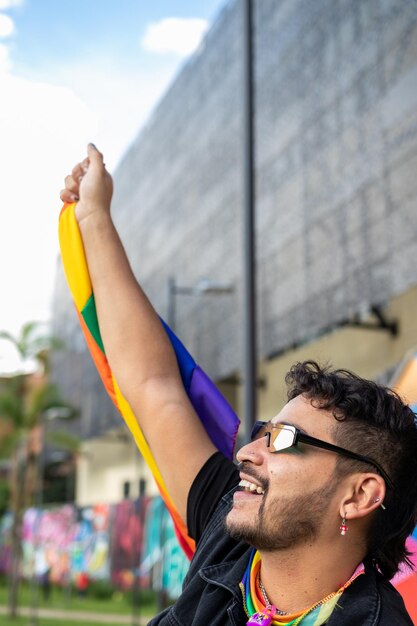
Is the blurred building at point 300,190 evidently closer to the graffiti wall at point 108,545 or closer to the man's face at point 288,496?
the graffiti wall at point 108,545

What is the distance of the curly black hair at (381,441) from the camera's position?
2.26 metres

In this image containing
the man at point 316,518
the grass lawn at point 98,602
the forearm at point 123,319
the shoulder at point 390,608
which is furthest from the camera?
the grass lawn at point 98,602

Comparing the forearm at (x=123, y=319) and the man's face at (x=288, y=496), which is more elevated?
the forearm at (x=123, y=319)

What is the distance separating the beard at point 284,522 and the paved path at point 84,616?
19.6 meters

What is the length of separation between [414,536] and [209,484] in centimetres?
88

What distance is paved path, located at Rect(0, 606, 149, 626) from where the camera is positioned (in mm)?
21625

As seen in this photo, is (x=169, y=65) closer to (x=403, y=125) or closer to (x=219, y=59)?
(x=219, y=59)

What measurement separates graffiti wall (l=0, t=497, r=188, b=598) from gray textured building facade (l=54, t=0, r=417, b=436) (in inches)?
191

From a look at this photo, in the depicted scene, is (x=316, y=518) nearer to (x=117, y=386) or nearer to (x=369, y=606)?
(x=369, y=606)

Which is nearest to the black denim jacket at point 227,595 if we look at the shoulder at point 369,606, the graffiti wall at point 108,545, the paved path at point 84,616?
the shoulder at point 369,606

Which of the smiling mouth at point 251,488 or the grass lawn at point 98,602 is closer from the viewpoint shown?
the smiling mouth at point 251,488

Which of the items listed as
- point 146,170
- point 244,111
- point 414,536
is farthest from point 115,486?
point 414,536

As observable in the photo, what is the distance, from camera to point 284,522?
218 centimetres

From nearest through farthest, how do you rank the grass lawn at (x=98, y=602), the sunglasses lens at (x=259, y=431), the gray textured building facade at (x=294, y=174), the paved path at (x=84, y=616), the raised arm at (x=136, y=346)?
the sunglasses lens at (x=259, y=431) → the raised arm at (x=136, y=346) → the gray textured building facade at (x=294, y=174) → the paved path at (x=84, y=616) → the grass lawn at (x=98, y=602)
